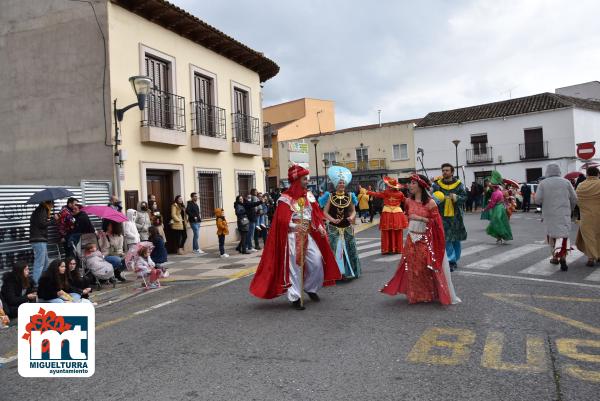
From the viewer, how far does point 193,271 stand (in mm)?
10711

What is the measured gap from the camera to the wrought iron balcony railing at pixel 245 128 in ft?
58.7

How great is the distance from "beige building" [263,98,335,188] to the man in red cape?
3860 cm

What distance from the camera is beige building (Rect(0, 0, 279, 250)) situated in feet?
41.8

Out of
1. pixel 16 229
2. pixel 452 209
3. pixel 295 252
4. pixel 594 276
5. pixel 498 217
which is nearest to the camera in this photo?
pixel 295 252

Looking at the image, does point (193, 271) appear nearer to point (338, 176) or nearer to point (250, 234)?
point (250, 234)

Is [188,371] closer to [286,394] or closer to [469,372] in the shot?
[286,394]

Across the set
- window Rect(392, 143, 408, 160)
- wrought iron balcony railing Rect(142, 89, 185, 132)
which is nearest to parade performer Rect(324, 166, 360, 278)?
wrought iron balcony railing Rect(142, 89, 185, 132)

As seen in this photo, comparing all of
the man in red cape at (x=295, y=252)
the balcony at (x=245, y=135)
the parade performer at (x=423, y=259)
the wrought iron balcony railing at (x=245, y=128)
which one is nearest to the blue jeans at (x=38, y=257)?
the man in red cape at (x=295, y=252)

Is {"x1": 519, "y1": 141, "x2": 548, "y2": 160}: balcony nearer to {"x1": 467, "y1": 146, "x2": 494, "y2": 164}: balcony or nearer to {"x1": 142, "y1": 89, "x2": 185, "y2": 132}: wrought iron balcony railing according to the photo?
{"x1": 467, "y1": 146, "x2": 494, "y2": 164}: balcony

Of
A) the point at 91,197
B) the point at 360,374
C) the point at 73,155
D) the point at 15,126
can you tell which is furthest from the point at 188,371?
the point at 15,126

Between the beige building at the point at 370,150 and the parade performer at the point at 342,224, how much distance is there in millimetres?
33998

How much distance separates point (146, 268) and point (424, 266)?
193 inches

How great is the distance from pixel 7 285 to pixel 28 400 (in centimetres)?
368
